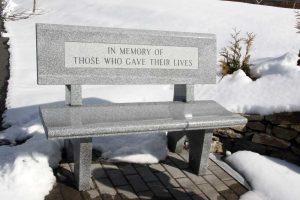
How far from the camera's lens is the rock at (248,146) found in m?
4.14

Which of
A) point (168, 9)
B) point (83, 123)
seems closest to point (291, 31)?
point (168, 9)

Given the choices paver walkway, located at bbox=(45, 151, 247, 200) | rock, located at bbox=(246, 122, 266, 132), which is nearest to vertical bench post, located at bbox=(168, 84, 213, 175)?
paver walkway, located at bbox=(45, 151, 247, 200)

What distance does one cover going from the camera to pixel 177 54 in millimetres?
3734

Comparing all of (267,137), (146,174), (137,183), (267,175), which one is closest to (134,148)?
(146,174)

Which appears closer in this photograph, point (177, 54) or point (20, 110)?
point (177, 54)

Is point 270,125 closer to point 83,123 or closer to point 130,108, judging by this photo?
point 130,108

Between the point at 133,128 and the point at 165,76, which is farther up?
the point at 165,76

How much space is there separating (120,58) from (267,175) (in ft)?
5.89

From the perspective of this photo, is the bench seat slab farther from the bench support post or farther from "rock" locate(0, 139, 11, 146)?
"rock" locate(0, 139, 11, 146)

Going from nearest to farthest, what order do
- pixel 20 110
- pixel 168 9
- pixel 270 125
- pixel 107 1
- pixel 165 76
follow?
pixel 165 76, pixel 270 125, pixel 20 110, pixel 168 9, pixel 107 1

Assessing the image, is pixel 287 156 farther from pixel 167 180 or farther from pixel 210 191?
pixel 167 180

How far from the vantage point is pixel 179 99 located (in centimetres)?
393

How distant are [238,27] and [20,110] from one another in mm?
5471

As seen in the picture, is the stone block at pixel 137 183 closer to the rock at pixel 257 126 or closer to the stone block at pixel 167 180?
the stone block at pixel 167 180
